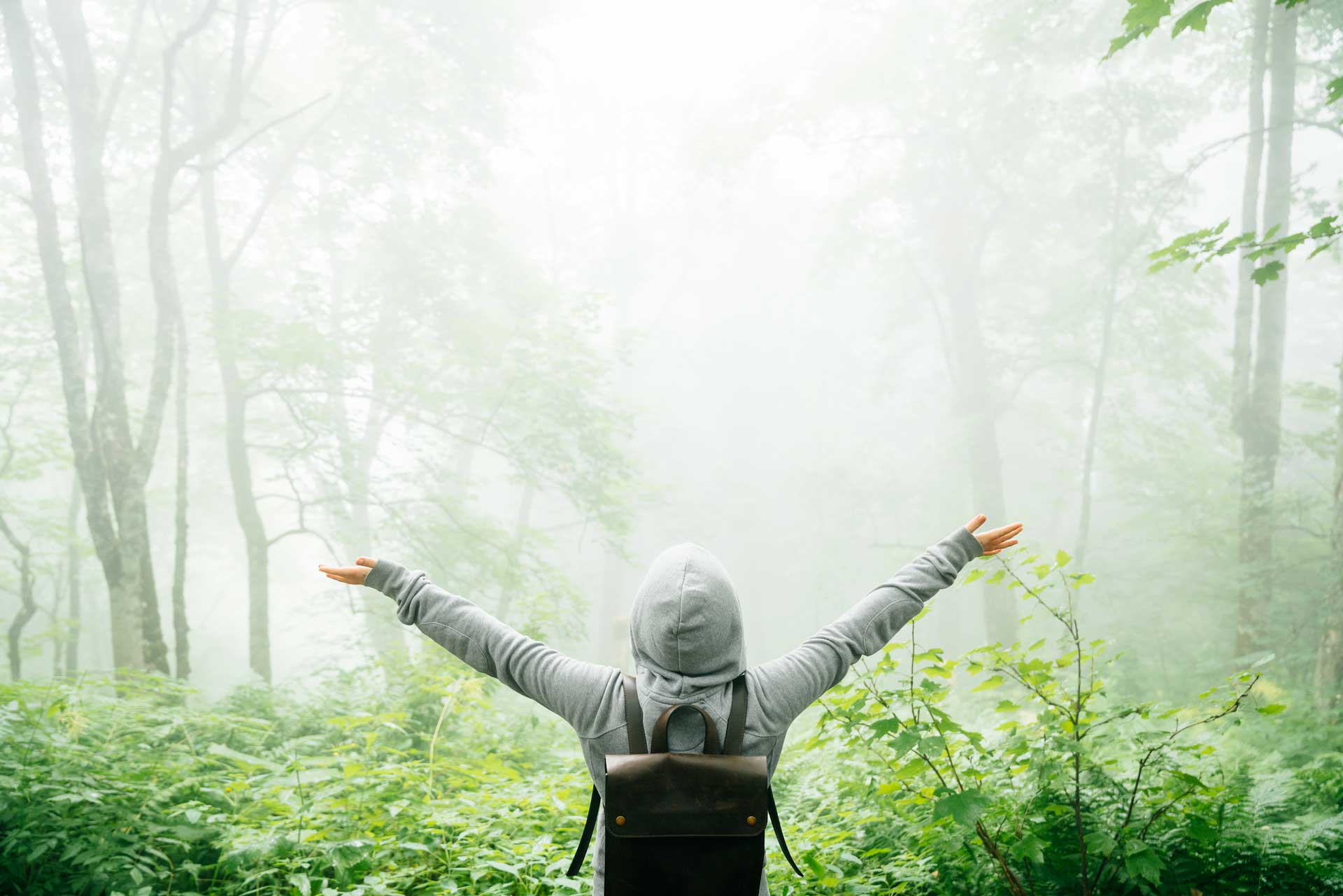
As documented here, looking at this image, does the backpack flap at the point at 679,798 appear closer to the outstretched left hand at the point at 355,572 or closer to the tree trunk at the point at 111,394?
the outstretched left hand at the point at 355,572

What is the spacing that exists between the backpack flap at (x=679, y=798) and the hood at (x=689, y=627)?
0.60 feet

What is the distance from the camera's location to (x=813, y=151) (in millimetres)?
16812

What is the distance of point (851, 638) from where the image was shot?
206 centimetres

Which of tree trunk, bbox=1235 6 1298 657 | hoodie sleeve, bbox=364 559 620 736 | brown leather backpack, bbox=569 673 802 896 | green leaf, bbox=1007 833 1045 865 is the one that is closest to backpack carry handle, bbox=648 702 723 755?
brown leather backpack, bbox=569 673 802 896

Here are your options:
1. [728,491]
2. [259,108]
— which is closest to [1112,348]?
[728,491]

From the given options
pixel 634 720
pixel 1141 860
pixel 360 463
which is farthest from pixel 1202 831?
pixel 360 463

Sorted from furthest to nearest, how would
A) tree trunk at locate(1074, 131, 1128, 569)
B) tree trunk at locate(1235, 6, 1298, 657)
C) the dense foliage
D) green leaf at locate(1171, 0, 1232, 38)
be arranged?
tree trunk at locate(1074, 131, 1128, 569) → tree trunk at locate(1235, 6, 1298, 657) → green leaf at locate(1171, 0, 1232, 38) → the dense foliage

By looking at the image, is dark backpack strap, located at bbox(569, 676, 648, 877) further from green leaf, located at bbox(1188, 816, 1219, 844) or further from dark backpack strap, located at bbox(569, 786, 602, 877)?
→ green leaf, located at bbox(1188, 816, 1219, 844)

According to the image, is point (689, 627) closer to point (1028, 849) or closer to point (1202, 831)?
point (1028, 849)

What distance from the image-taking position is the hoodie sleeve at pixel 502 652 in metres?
1.89

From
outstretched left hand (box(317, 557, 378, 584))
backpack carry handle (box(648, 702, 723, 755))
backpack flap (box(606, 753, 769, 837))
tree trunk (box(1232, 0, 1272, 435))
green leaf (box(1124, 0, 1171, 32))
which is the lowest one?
backpack flap (box(606, 753, 769, 837))

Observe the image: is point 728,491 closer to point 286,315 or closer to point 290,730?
point 286,315

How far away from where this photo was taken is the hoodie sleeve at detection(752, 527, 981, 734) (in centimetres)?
192

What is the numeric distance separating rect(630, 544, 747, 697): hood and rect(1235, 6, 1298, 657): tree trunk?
942 centimetres
